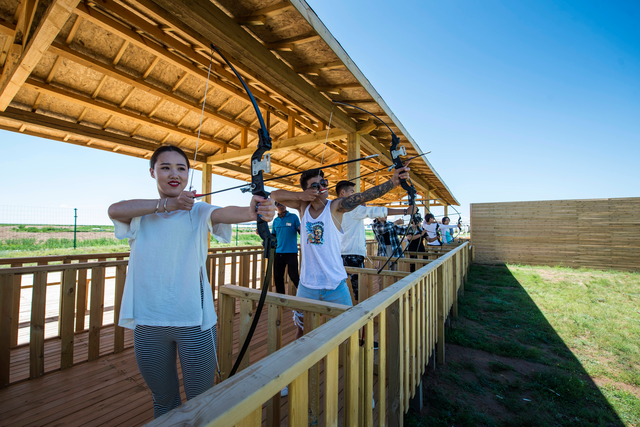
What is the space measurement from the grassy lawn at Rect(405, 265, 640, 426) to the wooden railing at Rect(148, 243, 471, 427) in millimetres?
462

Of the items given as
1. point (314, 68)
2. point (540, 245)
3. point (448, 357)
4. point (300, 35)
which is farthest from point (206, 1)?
point (540, 245)

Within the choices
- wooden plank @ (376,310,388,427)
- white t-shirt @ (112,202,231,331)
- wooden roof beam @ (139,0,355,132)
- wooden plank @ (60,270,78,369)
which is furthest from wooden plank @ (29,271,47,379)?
wooden plank @ (376,310,388,427)

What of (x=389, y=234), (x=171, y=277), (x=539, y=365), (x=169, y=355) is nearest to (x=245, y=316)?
(x=169, y=355)

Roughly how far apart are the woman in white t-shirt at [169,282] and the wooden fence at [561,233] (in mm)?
10870

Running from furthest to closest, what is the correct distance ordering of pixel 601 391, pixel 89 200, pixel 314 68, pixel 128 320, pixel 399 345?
pixel 89 200
pixel 314 68
pixel 601 391
pixel 399 345
pixel 128 320

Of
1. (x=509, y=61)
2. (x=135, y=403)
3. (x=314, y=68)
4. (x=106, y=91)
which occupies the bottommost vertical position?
(x=135, y=403)

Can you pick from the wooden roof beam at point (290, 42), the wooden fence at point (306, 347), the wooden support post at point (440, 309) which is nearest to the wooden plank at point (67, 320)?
the wooden fence at point (306, 347)

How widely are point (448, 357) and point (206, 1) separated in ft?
12.5

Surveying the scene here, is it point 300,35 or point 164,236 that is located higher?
point 300,35

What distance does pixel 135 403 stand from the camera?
73.5 inches

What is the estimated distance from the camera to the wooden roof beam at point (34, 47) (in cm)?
189

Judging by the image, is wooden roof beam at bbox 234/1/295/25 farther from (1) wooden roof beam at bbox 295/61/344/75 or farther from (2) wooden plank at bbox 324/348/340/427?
(2) wooden plank at bbox 324/348/340/427

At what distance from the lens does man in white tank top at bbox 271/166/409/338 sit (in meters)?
1.91

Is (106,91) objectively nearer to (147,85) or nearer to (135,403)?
(147,85)
